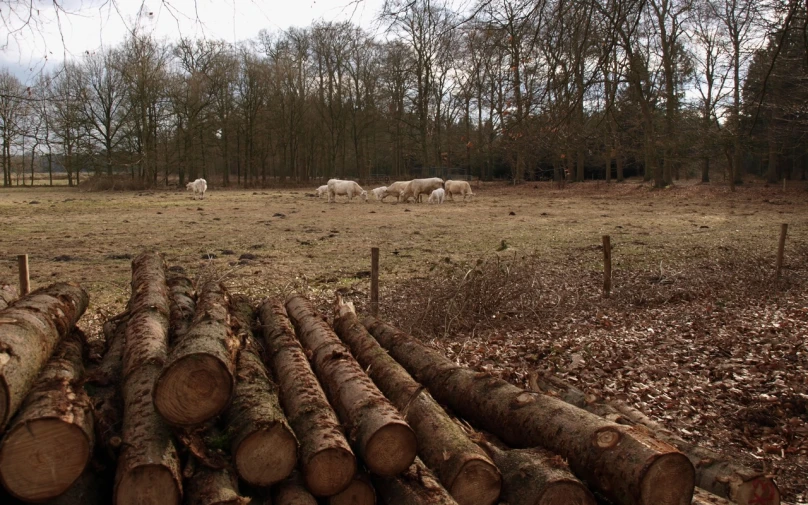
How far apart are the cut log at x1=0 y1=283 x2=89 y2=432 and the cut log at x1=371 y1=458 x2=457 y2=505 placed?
1.73 m

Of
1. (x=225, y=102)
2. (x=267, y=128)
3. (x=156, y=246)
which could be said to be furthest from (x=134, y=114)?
(x=156, y=246)

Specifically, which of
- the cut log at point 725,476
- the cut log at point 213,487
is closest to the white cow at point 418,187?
the cut log at point 725,476

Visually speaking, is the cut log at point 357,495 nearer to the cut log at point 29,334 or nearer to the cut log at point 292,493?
the cut log at point 292,493

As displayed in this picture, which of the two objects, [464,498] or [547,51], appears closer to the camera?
[464,498]

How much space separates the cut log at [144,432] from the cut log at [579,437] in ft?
6.13

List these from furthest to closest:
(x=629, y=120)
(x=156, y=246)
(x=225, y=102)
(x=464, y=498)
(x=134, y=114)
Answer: (x=225, y=102) → (x=134, y=114) → (x=156, y=246) → (x=629, y=120) → (x=464, y=498)

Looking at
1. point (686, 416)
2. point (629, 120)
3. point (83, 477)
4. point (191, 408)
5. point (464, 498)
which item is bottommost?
point (686, 416)

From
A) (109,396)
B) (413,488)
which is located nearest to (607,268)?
(413,488)

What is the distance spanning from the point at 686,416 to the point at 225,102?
46.8m

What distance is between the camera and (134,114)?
42.7 meters

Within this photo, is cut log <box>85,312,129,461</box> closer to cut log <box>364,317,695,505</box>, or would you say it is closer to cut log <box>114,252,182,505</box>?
cut log <box>114,252,182,505</box>

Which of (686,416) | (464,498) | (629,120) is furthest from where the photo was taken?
(629,120)

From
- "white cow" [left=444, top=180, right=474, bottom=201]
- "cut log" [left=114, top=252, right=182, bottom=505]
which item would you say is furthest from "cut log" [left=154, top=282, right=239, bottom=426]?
"white cow" [left=444, top=180, right=474, bottom=201]

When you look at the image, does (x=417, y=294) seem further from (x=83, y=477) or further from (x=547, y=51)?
(x=83, y=477)
